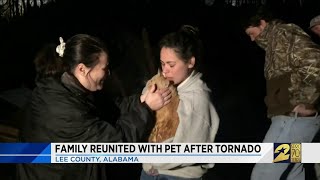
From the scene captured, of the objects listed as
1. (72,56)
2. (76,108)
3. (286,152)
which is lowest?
(286,152)

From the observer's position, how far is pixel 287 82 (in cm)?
252

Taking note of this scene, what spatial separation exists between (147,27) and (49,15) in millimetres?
544

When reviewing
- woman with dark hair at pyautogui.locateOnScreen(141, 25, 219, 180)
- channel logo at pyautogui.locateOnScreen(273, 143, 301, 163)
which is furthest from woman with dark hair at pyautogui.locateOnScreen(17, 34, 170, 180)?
channel logo at pyautogui.locateOnScreen(273, 143, 301, 163)

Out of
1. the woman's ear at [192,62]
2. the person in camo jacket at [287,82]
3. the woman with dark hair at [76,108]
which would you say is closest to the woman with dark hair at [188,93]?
the woman's ear at [192,62]

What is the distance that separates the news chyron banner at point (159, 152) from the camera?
2459 millimetres

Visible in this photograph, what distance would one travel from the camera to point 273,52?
8.26ft

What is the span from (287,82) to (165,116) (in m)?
0.69

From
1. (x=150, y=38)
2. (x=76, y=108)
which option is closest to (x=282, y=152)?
(x=150, y=38)

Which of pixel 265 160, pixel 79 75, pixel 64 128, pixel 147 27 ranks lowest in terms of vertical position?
pixel 265 160

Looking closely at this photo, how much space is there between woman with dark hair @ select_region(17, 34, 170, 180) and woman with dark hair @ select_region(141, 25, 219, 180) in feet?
0.36

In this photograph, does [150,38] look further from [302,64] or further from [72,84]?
[302,64]

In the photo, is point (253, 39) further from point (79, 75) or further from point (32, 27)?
point (32, 27)

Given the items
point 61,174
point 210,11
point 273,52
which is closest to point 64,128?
point 61,174

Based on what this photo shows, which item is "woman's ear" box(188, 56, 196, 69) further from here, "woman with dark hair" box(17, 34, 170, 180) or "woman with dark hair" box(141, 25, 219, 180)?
"woman with dark hair" box(17, 34, 170, 180)
